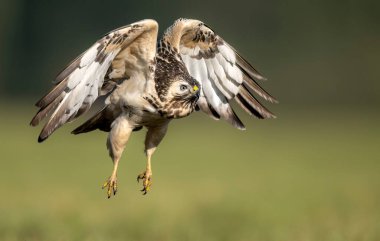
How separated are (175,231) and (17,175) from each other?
7.25 m

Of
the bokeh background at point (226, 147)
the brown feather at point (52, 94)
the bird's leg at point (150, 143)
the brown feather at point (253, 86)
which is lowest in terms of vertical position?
the bokeh background at point (226, 147)

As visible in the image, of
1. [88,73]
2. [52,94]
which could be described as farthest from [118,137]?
[52,94]

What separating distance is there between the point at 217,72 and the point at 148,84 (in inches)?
40.4

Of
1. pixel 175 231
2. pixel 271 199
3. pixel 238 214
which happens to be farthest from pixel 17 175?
pixel 175 231

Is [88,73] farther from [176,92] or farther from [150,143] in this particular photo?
[150,143]

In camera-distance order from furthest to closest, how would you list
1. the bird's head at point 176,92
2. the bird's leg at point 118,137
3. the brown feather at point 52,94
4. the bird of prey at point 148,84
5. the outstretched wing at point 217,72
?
the outstretched wing at point 217,72, the bird's leg at point 118,137, the bird's head at point 176,92, the bird of prey at point 148,84, the brown feather at point 52,94

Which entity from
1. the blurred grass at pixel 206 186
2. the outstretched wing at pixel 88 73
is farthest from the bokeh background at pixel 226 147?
the outstretched wing at pixel 88 73

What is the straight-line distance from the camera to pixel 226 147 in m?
22.8

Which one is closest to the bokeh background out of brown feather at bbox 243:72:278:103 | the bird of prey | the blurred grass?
the blurred grass

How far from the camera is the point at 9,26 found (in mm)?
42250

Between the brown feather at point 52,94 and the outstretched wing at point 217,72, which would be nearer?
the brown feather at point 52,94

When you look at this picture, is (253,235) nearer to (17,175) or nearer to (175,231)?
(175,231)

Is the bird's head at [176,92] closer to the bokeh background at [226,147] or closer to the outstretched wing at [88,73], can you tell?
the outstretched wing at [88,73]

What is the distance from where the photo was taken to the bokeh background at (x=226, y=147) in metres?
10.0
